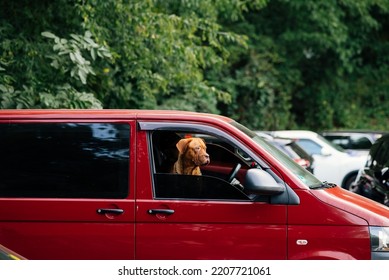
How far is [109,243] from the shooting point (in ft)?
18.9

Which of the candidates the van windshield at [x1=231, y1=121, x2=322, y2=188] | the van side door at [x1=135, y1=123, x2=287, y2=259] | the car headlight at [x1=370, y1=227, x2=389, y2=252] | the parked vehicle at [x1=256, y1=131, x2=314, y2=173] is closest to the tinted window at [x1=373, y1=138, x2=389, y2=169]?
the parked vehicle at [x1=256, y1=131, x2=314, y2=173]

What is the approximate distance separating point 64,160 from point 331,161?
13086 mm

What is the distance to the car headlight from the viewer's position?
18.8 ft

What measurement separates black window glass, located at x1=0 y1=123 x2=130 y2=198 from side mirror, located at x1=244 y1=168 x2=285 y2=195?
3.13 feet

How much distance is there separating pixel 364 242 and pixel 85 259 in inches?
82.8

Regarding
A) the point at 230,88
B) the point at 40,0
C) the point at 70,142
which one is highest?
the point at 40,0

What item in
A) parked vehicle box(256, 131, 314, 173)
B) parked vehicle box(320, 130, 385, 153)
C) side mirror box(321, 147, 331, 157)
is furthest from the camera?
parked vehicle box(320, 130, 385, 153)

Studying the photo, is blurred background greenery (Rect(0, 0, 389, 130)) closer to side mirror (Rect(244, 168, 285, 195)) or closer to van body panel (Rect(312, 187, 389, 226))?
side mirror (Rect(244, 168, 285, 195))

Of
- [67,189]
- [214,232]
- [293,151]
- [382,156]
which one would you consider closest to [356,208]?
[214,232]

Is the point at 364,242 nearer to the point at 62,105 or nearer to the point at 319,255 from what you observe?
the point at 319,255

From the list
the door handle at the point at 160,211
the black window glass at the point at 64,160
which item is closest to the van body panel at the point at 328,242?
the door handle at the point at 160,211

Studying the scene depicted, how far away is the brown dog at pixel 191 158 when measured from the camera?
6141 mm

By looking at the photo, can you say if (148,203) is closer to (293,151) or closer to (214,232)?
(214,232)
